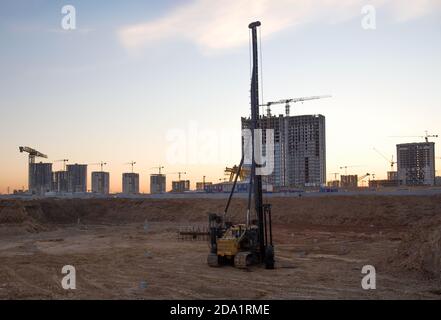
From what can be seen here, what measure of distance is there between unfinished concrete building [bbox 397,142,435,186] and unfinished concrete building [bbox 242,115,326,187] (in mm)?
28946

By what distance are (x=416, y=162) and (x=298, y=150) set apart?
4364 cm

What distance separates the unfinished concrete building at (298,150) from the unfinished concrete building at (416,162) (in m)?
28.9

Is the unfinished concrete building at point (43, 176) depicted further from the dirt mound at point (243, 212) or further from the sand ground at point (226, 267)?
the sand ground at point (226, 267)

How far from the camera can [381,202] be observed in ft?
184

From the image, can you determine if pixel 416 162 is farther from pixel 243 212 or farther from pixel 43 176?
pixel 43 176

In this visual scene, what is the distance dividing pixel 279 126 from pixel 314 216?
9857 cm

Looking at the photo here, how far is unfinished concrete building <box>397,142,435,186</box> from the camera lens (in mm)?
154375

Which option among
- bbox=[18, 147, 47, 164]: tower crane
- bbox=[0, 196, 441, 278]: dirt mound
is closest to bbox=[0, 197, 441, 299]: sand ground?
bbox=[0, 196, 441, 278]: dirt mound

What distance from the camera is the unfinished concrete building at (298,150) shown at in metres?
145

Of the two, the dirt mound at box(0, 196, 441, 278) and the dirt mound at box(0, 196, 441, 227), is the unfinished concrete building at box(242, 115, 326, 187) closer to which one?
the dirt mound at box(0, 196, 441, 227)

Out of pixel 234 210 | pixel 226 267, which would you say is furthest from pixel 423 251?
pixel 234 210

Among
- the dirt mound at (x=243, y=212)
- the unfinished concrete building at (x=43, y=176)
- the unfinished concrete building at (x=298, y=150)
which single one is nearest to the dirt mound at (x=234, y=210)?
the dirt mound at (x=243, y=212)
